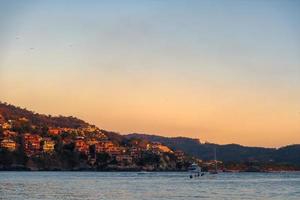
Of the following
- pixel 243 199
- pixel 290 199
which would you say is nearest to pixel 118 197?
pixel 243 199

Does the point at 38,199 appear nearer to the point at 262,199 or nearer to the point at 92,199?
the point at 92,199

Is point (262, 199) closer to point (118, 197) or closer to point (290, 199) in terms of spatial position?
point (290, 199)

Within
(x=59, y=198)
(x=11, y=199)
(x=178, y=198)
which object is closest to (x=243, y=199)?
(x=178, y=198)

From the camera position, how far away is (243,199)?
6362cm

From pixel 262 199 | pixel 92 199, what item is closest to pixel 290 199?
pixel 262 199

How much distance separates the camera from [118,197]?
211ft

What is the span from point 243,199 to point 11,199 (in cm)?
2133

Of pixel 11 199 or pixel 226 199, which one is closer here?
pixel 11 199

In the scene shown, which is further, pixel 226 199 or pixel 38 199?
pixel 226 199

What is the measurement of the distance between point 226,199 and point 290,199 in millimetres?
6438

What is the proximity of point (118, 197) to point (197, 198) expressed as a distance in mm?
7462

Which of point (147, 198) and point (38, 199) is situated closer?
point (38, 199)

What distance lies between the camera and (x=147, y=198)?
63.7 meters

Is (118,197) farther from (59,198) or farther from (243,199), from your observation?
(243,199)
